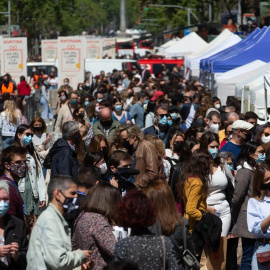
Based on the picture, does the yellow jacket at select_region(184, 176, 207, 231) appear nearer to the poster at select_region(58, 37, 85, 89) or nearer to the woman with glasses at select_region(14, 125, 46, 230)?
the woman with glasses at select_region(14, 125, 46, 230)

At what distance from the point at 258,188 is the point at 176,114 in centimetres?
706

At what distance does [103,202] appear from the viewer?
6262mm

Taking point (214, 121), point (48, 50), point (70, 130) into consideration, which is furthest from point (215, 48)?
point (70, 130)

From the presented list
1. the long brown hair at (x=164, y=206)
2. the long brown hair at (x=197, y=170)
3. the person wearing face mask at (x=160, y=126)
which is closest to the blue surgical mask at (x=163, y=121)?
the person wearing face mask at (x=160, y=126)

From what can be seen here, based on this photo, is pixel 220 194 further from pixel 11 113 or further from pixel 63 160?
pixel 11 113

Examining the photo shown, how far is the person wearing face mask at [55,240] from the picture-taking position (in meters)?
5.61

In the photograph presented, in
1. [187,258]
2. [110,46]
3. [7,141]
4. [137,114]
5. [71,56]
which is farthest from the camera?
[110,46]

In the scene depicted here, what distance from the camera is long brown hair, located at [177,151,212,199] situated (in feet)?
26.6

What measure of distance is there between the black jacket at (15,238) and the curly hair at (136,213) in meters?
0.92

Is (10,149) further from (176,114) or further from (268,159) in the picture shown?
(176,114)

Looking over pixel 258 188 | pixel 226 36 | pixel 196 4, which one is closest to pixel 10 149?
pixel 258 188

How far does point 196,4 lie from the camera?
62875mm

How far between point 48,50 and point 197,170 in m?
38.2

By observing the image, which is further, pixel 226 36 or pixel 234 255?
pixel 226 36
